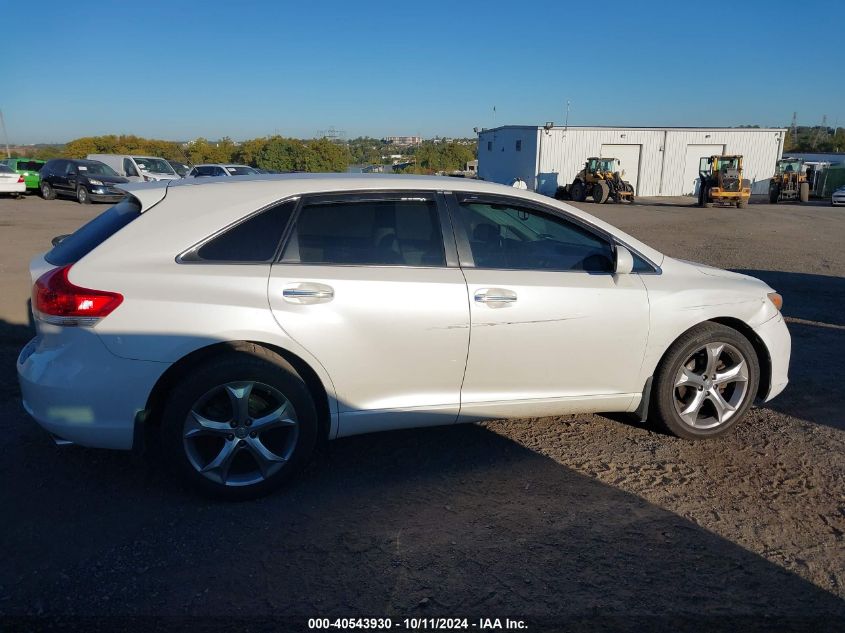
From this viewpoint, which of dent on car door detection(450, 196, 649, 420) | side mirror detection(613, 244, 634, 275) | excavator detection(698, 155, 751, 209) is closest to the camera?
dent on car door detection(450, 196, 649, 420)

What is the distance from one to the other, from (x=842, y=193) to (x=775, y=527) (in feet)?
118

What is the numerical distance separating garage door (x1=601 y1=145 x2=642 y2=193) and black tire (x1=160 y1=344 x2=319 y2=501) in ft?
141

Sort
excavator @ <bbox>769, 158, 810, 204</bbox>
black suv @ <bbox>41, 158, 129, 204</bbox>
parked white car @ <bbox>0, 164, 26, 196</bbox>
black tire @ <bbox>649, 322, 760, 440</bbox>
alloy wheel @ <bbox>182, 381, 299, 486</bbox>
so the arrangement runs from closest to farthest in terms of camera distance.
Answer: alloy wheel @ <bbox>182, 381, 299, 486</bbox>
black tire @ <bbox>649, 322, 760, 440</bbox>
black suv @ <bbox>41, 158, 129, 204</bbox>
parked white car @ <bbox>0, 164, 26, 196</bbox>
excavator @ <bbox>769, 158, 810, 204</bbox>

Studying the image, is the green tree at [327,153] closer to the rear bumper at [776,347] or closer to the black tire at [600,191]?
the black tire at [600,191]

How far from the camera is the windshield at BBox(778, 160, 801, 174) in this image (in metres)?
38.0

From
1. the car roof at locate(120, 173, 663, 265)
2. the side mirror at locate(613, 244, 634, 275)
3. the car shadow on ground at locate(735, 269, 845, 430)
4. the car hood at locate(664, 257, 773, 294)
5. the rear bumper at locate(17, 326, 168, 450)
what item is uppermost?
the car roof at locate(120, 173, 663, 265)

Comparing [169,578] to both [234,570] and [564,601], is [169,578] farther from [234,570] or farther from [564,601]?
[564,601]

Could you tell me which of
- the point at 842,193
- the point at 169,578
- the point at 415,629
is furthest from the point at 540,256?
the point at 842,193

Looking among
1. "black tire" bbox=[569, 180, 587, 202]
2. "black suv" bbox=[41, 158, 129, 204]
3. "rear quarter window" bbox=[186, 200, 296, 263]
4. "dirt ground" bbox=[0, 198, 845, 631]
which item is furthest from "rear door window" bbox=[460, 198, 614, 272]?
"black tire" bbox=[569, 180, 587, 202]

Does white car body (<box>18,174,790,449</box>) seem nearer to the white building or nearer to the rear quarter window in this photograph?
the rear quarter window

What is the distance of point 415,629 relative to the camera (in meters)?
2.62

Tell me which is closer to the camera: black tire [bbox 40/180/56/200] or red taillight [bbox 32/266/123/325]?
red taillight [bbox 32/266/123/325]

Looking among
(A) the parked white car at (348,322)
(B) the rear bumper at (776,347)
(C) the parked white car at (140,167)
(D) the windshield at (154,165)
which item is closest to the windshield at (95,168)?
(C) the parked white car at (140,167)

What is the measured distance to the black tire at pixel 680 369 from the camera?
4156mm
